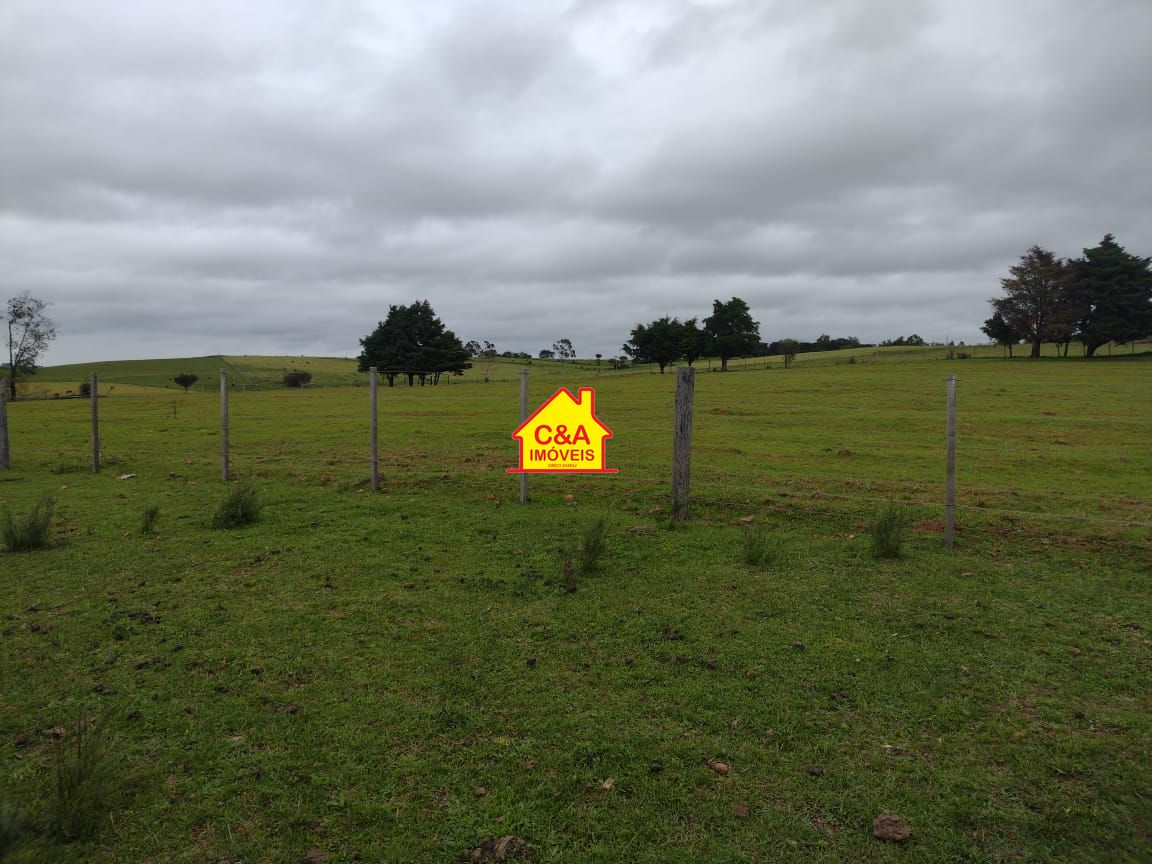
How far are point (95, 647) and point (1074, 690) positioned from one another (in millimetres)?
7002

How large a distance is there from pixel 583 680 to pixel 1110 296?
246ft

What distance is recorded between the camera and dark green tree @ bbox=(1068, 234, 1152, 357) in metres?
57.4

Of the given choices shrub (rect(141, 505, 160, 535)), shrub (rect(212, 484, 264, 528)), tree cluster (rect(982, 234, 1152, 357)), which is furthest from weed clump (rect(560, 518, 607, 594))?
tree cluster (rect(982, 234, 1152, 357))

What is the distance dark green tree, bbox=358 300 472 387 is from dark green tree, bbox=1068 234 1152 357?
66.4 m

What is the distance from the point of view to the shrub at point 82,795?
9.49ft

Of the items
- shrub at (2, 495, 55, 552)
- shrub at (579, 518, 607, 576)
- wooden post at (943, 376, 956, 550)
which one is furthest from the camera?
shrub at (2, 495, 55, 552)

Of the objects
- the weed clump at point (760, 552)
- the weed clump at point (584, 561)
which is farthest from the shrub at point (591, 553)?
the weed clump at point (760, 552)

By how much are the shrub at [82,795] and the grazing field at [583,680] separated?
0.08 feet

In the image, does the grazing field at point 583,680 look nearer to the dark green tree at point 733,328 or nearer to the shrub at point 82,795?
the shrub at point 82,795

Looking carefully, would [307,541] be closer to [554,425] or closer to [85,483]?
[554,425]

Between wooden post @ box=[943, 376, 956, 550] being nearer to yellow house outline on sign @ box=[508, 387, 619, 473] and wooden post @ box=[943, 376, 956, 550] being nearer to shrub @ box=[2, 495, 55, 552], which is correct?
yellow house outline on sign @ box=[508, 387, 619, 473]

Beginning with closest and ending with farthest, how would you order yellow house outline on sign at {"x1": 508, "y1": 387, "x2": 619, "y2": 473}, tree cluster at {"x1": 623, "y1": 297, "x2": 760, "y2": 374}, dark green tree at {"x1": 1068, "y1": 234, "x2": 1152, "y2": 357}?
yellow house outline on sign at {"x1": 508, "y1": 387, "x2": 619, "y2": 473} → dark green tree at {"x1": 1068, "y1": 234, "x2": 1152, "y2": 357} → tree cluster at {"x1": 623, "y1": 297, "x2": 760, "y2": 374}

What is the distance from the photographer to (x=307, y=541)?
7.75 metres

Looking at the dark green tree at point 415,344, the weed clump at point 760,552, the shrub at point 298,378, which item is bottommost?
the weed clump at point 760,552
